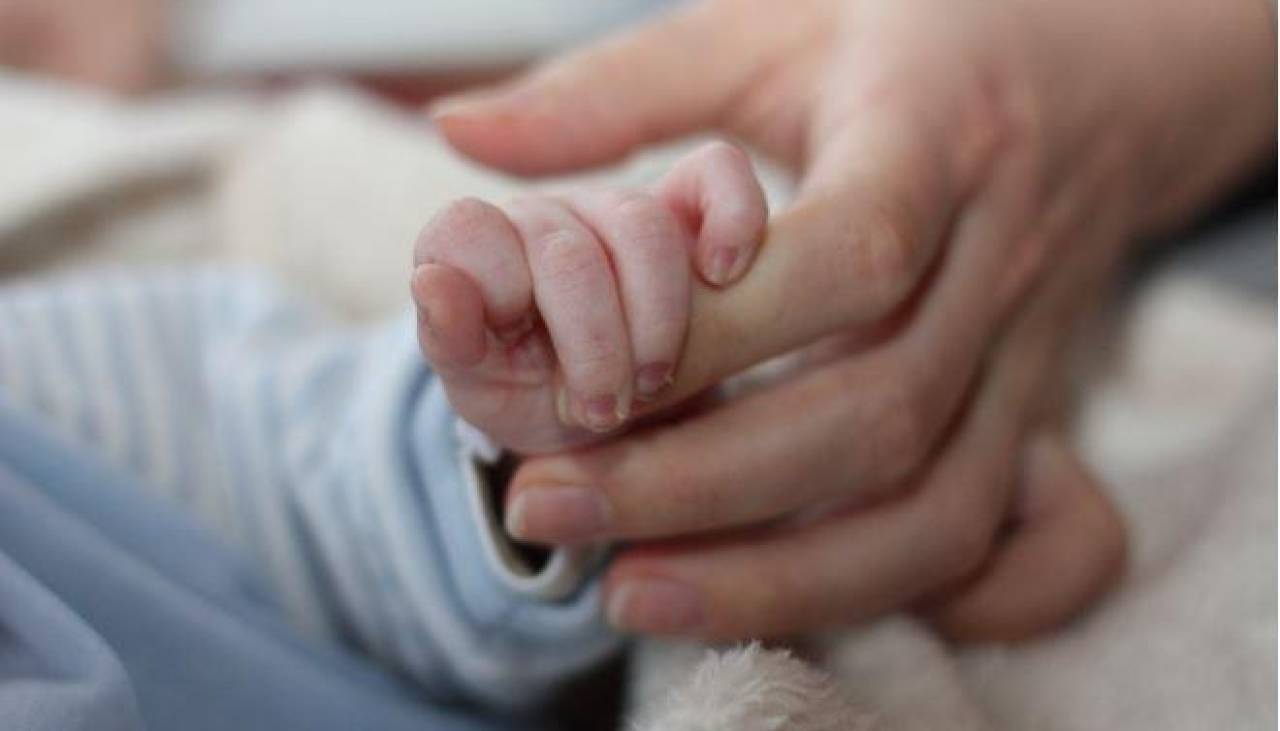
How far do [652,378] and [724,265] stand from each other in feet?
0.10

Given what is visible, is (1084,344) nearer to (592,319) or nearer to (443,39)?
(592,319)

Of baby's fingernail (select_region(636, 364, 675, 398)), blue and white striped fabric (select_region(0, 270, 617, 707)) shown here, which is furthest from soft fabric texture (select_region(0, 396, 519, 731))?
Result: baby's fingernail (select_region(636, 364, 675, 398))

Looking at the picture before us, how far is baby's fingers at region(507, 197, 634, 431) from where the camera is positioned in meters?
0.31

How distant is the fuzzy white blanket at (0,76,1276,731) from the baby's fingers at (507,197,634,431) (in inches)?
2.6

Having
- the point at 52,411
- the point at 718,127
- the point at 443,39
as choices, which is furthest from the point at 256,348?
the point at 443,39

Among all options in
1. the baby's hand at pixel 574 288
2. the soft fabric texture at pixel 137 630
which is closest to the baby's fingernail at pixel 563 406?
the baby's hand at pixel 574 288

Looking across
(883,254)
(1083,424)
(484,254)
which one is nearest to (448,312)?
(484,254)

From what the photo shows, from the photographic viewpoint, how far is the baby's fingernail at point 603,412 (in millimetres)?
319

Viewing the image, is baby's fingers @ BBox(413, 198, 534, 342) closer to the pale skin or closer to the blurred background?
the pale skin

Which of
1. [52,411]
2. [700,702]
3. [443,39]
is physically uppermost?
[443,39]

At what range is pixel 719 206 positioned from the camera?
1.11 feet

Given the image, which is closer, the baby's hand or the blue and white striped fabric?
Answer: the baby's hand

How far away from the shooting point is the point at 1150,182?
22.7 inches

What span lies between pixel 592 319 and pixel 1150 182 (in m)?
0.34
